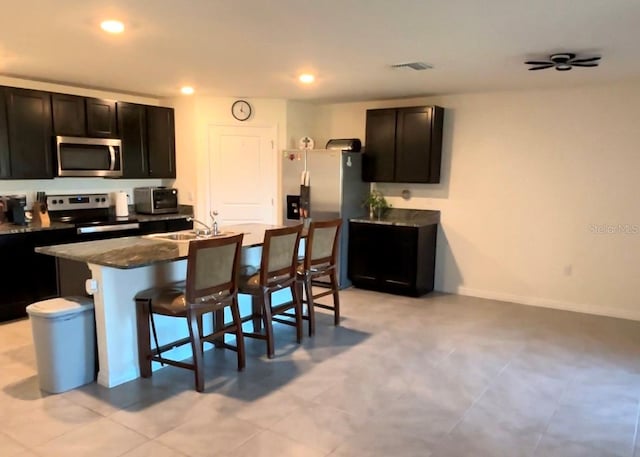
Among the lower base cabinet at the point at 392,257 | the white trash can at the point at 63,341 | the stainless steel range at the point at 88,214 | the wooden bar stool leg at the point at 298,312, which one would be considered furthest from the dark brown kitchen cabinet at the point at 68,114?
the lower base cabinet at the point at 392,257

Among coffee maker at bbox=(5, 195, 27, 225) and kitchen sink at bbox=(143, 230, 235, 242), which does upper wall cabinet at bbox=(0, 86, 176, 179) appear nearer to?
coffee maker at bbox=(5, 195, 27, 225)

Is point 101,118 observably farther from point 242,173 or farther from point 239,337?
point 239,337

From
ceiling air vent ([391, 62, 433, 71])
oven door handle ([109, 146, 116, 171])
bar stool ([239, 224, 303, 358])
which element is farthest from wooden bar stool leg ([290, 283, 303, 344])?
oven door handle ([109, 146, 116, 171])

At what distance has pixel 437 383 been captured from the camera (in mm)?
3248

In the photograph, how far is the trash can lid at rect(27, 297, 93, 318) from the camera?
2980 millimetres

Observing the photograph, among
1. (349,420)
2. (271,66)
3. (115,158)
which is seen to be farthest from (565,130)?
(115,158)

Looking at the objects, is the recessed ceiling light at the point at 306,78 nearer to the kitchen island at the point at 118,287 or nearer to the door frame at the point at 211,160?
the door frame at the point at 211,160

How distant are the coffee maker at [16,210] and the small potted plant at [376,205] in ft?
12.3

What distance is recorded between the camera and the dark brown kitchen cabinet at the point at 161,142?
5.80 meters

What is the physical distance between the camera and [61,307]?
305cm

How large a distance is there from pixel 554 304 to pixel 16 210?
18.5 ft

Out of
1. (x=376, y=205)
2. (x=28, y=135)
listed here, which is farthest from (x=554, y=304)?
Result: (x=28, y=135)

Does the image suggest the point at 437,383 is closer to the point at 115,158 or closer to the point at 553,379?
the point at 553,379

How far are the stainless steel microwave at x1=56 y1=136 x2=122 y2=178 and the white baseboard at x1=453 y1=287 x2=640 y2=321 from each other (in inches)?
169
